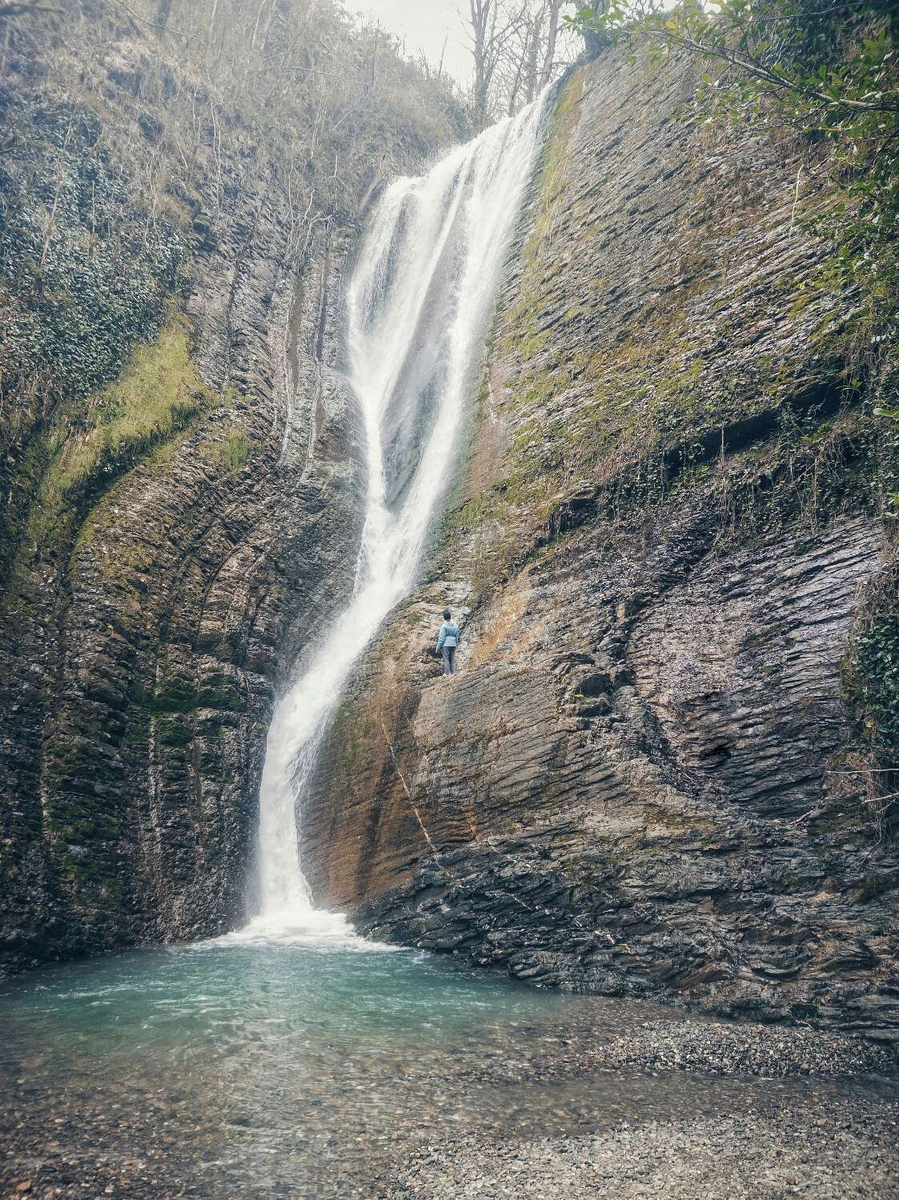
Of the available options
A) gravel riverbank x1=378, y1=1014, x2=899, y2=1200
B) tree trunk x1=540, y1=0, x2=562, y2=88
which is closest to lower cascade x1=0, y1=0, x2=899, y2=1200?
gravel riverbank x1=378, y1=1014, x2=899, y2=1200

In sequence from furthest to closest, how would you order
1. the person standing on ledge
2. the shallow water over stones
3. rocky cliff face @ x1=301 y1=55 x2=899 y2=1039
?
the person standing on ledge, rocky cliff face @ x1=301 y1=55 x2=899 y2=1039, the shallow water over stones

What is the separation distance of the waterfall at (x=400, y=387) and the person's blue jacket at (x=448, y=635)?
2.40 meters

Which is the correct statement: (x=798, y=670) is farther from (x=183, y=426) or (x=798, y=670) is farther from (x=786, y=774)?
(x=183, y=426)

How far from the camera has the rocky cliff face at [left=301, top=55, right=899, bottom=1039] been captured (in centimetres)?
791

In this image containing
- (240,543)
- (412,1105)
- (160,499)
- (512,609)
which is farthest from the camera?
(240,543)

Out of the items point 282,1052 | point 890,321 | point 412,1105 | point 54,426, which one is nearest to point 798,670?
point 890,321

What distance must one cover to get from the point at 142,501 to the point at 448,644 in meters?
6.66

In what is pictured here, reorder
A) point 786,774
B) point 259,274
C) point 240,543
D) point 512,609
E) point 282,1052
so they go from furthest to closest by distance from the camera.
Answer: point 259,274
point 240,543
point 512,609
point 786,774
point 282,1052

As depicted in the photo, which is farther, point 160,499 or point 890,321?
point 160,499

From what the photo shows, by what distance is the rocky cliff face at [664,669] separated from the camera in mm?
7906

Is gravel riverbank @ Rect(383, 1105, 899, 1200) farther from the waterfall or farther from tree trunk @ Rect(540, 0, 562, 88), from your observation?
tree trunk @ Rect(540, 0, 562, 88)

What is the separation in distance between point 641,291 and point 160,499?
10.4 metres

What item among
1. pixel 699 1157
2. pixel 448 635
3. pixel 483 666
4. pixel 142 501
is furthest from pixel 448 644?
pixel 699 1157

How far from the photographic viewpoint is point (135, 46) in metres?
23.1
